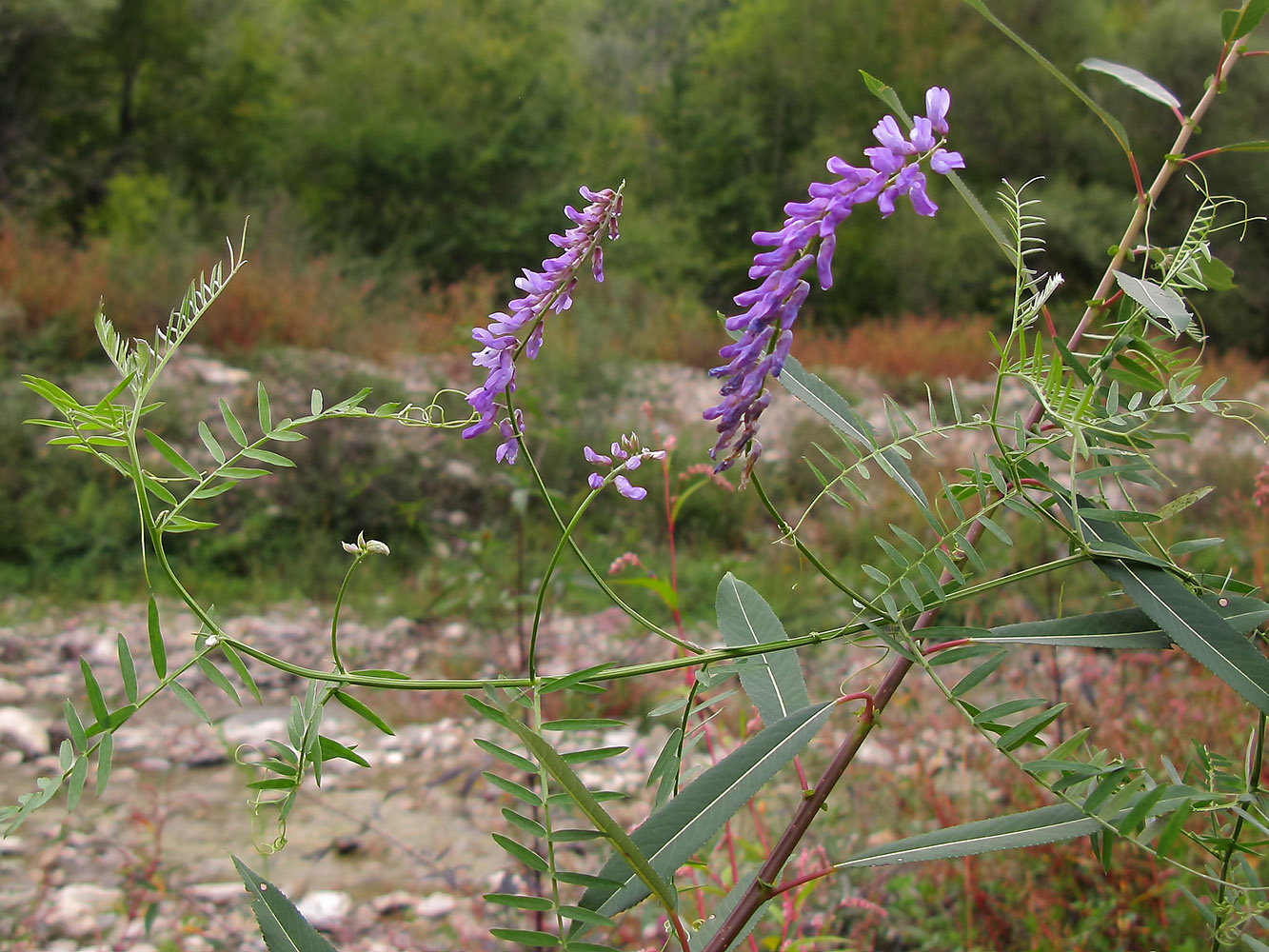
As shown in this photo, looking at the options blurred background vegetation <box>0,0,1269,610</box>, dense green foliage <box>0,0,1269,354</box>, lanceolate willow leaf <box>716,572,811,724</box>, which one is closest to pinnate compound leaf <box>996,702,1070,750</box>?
lanceolate willow leaf <box>716,572,811,724</box>

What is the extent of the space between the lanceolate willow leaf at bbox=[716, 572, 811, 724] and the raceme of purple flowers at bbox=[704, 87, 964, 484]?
147mm

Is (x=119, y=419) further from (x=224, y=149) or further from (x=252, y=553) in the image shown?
(x=224, y=149)

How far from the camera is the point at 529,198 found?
9.07 metres

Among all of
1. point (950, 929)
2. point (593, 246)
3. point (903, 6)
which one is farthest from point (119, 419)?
point (903, 6)

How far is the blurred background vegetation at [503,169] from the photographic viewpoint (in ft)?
16.8

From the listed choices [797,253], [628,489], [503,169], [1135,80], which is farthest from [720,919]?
[503,169]

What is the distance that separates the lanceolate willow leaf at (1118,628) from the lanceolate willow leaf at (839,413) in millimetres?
85

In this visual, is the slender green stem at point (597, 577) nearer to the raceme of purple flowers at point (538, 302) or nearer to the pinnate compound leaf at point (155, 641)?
the raceme of purple flowers at point (538, 302)

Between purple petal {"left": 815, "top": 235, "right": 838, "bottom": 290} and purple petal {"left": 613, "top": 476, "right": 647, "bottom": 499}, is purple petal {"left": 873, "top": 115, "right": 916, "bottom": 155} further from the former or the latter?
purple petal {"left": 613, "top": 476, "right": 647, "bottom": 499}

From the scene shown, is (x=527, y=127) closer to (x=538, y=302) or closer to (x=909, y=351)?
(x=909, y=351)

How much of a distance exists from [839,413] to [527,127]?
9.65 m

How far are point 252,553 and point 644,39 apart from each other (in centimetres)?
1452

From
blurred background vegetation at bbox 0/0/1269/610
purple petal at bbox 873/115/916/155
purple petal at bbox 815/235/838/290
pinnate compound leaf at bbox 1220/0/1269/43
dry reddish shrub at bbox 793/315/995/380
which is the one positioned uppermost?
pinnate compound leaf at bbox 1220/0/1269/43

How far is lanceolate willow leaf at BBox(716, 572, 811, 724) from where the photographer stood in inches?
18.7
